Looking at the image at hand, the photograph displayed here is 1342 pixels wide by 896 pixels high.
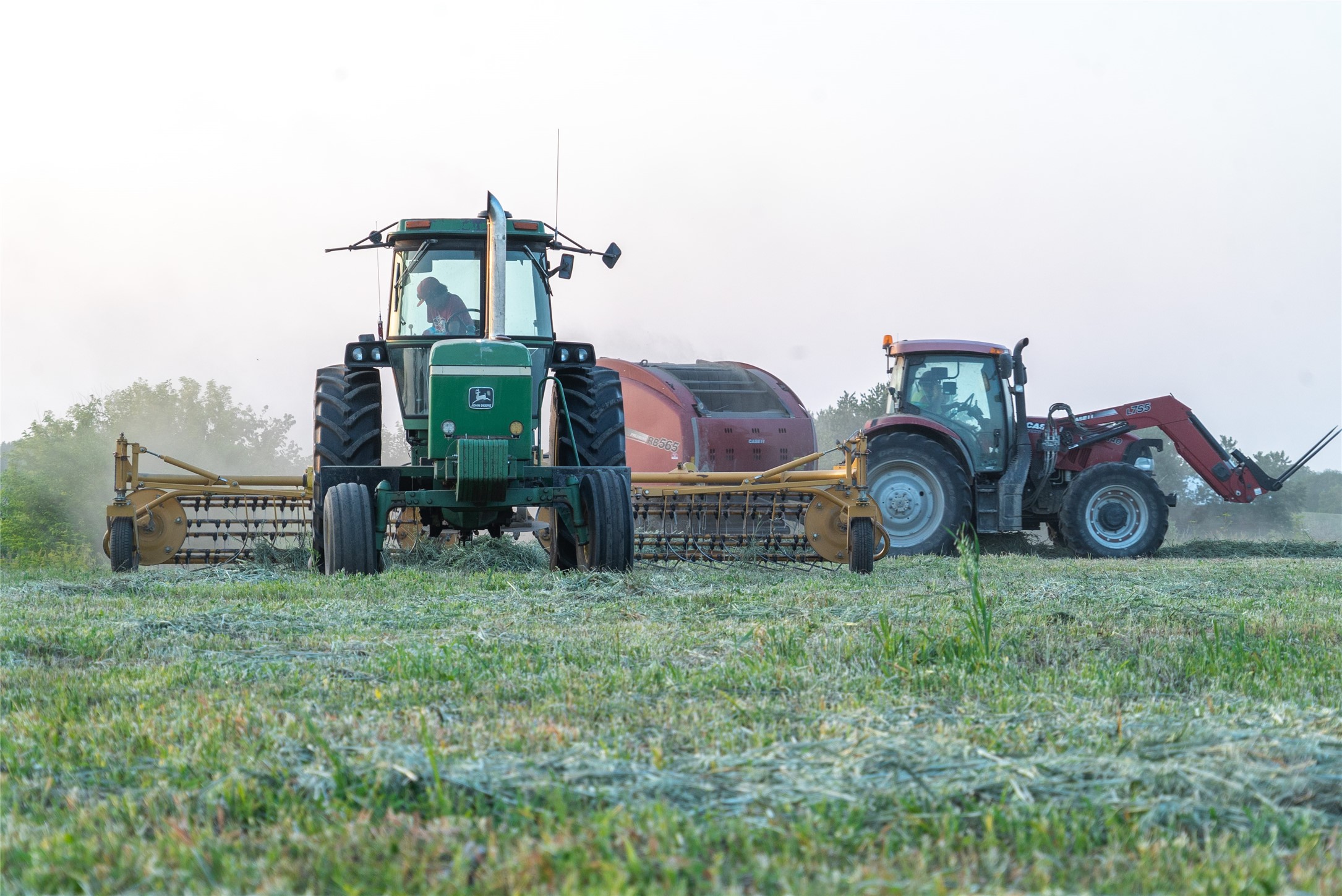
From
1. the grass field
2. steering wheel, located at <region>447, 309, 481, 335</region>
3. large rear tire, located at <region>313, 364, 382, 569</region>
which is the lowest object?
the grass field

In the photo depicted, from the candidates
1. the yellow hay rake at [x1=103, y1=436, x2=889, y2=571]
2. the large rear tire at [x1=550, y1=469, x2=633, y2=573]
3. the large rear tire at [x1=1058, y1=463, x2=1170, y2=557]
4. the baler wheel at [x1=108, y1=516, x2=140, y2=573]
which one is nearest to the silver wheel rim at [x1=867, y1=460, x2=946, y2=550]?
the large rear tire at [x1=1058, y1=463, x2=1170, y2=557]

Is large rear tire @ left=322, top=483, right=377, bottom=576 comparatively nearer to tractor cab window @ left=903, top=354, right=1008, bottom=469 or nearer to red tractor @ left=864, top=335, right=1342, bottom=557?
red tractor @ left=864, top=335, right=1342, bottom=557

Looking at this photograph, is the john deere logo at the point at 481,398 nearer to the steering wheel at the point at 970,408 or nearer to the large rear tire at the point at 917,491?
the large rear tire at the point at 917,491

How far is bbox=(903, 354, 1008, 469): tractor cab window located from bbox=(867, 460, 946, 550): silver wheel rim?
0.76 m

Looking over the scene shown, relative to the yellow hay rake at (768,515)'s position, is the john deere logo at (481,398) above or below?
above

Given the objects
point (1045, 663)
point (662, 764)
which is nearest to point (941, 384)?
point (1045, 663)

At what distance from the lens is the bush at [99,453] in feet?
99.3

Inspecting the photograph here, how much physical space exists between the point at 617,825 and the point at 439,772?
0.49 metres

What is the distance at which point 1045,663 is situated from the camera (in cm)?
430

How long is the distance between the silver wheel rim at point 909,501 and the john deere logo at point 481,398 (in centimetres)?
591

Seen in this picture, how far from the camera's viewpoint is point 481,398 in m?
8.05

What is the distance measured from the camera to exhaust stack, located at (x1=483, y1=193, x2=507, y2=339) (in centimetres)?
864

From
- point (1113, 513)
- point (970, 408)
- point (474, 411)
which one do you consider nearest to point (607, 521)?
point (474, 411)

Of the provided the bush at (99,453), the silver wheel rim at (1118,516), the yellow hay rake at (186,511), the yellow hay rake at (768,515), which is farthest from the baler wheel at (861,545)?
the bush at (99,453)
